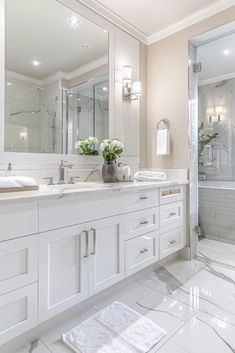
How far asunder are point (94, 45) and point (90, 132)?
2.69 feet

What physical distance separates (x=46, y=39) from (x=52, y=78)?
0.31 metres

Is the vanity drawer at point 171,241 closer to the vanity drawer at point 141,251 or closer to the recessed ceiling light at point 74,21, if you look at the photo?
the vanity drawer at point 141,251

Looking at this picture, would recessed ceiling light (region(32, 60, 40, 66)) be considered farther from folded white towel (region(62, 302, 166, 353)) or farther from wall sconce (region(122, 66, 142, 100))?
folded white towel (region(62, 302, 166, 353))

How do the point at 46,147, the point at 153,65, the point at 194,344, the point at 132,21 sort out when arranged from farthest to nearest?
the point at 153,65
the point at 132,21
the point at 46,147
the point at 194,344

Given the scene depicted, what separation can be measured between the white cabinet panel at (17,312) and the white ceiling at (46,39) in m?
1.50

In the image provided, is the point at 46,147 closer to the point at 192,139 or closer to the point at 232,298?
the point at 192,139

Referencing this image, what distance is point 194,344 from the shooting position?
1.28 meters

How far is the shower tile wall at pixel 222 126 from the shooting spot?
3.65 metres

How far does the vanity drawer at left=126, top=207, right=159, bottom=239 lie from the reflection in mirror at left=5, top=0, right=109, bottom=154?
83 centimetres

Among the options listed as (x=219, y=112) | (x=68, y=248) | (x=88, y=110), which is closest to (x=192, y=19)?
(x=88, y=110)

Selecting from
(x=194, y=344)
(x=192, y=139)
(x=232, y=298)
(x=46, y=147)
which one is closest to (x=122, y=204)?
(x=46, y=147)

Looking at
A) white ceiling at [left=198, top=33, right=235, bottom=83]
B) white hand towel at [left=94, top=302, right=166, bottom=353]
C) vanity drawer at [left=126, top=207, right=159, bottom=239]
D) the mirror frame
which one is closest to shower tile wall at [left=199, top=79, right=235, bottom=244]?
white ceiling at [left=198, top=33, right=235, bottom=83]

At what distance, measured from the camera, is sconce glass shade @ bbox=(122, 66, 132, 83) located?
2.40m

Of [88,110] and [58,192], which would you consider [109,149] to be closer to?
[88,110]
